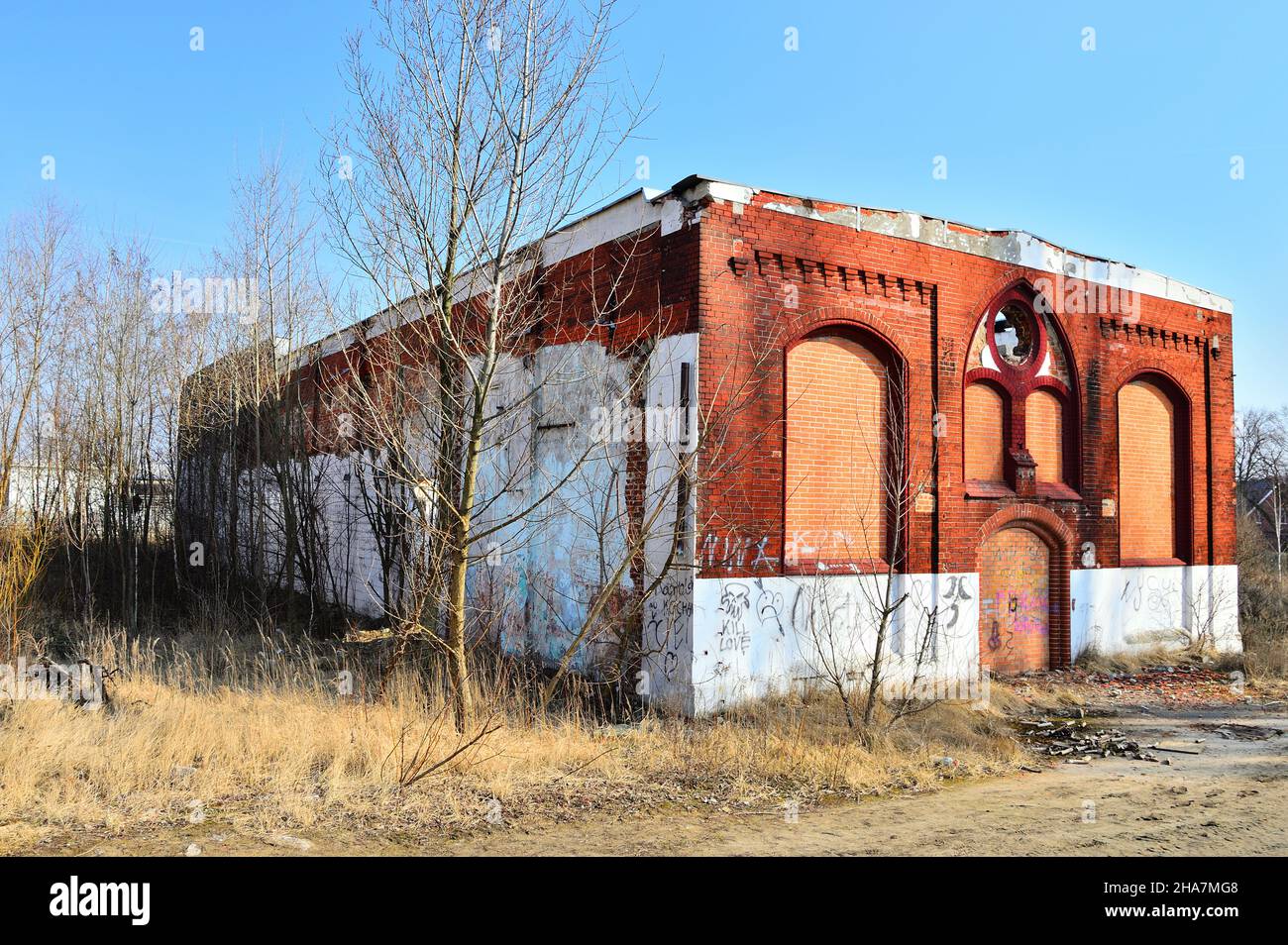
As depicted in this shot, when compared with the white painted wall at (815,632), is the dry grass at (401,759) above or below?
below

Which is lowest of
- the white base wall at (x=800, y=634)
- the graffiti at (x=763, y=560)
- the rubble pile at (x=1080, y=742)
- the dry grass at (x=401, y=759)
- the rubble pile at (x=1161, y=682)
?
the rubble pile at (x=1161, y=682)

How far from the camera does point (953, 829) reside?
6008mm

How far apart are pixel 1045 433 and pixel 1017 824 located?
8.71 metres

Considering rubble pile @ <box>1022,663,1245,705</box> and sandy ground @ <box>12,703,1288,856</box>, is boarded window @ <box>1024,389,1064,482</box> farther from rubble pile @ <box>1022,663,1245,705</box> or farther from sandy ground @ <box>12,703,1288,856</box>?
sandy ground @ <box>12,703,1288,856</box>

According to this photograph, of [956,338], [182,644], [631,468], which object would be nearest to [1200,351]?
[956,338]

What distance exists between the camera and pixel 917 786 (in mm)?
7152

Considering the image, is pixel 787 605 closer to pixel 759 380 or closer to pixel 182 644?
pixel 759 380

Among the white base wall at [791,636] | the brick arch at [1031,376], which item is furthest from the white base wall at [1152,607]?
the white base wall at [791,636]

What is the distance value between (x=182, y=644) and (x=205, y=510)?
229 inches

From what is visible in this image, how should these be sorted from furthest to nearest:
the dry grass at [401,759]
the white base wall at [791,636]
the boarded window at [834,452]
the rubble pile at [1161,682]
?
the rubble pile at [1161,682] < the boarded window at [834,452] < the white base wall at [791,636] < the dry grass at [401,759]

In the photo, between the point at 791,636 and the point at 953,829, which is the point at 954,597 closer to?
the point at 791,636

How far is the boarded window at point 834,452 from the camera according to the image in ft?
34.1

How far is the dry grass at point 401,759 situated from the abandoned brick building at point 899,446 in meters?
1.47

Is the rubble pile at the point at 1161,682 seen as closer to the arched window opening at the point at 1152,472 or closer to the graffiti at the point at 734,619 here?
the arched window opening at the point at 1152,472
